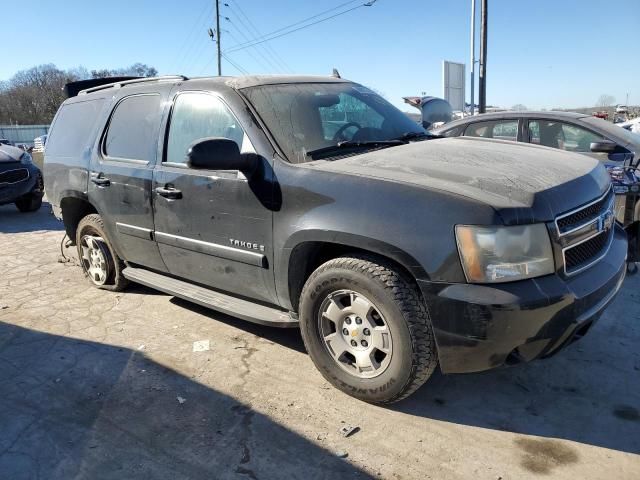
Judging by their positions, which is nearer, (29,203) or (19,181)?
(19,181)

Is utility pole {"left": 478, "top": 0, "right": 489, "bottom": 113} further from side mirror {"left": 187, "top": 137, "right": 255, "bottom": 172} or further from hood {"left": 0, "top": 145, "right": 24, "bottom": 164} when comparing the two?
side mirror {"left": 187, "top": 137, "right": 255, "bottom": 172}

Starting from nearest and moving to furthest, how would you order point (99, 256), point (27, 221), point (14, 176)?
point (99, 256)
point (27, 221)
point (14, 176)

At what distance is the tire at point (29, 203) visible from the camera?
392 inches

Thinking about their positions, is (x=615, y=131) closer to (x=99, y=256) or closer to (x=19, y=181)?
(x=99, y=256)

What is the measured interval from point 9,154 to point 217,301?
8.09 metres

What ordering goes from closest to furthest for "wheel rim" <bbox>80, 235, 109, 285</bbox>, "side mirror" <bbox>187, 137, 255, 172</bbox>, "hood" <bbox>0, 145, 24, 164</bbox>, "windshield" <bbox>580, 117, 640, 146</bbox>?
"side mirror" <bbox>187, 137, 255, 172</bbox>
"wheel rim" <bbox>80, 235, 109, 285</bbox>
"windshield" <bbox>580, 117, 640, 146</bbox>
"hood" <bbox>0, 145, 24, 164</bbox>

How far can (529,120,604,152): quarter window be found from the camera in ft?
19.4

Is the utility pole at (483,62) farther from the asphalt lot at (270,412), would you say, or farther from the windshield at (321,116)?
the asphalt lot at (270,412)

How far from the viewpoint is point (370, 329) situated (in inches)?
114

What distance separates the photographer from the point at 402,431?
2818 millimetres

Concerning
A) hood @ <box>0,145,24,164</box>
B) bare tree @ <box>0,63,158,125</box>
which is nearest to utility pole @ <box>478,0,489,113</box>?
hood @ <box>0,145,24,164</box>

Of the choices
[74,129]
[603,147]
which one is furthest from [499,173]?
[74,129]

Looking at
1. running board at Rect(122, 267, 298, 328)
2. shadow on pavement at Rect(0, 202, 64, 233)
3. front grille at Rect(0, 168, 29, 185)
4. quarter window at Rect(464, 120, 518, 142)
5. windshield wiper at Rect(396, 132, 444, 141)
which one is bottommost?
shadow on pavement at Rect(0, 202, 64, 233)

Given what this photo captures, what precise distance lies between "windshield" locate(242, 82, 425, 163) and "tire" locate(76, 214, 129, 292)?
2.25 meters
